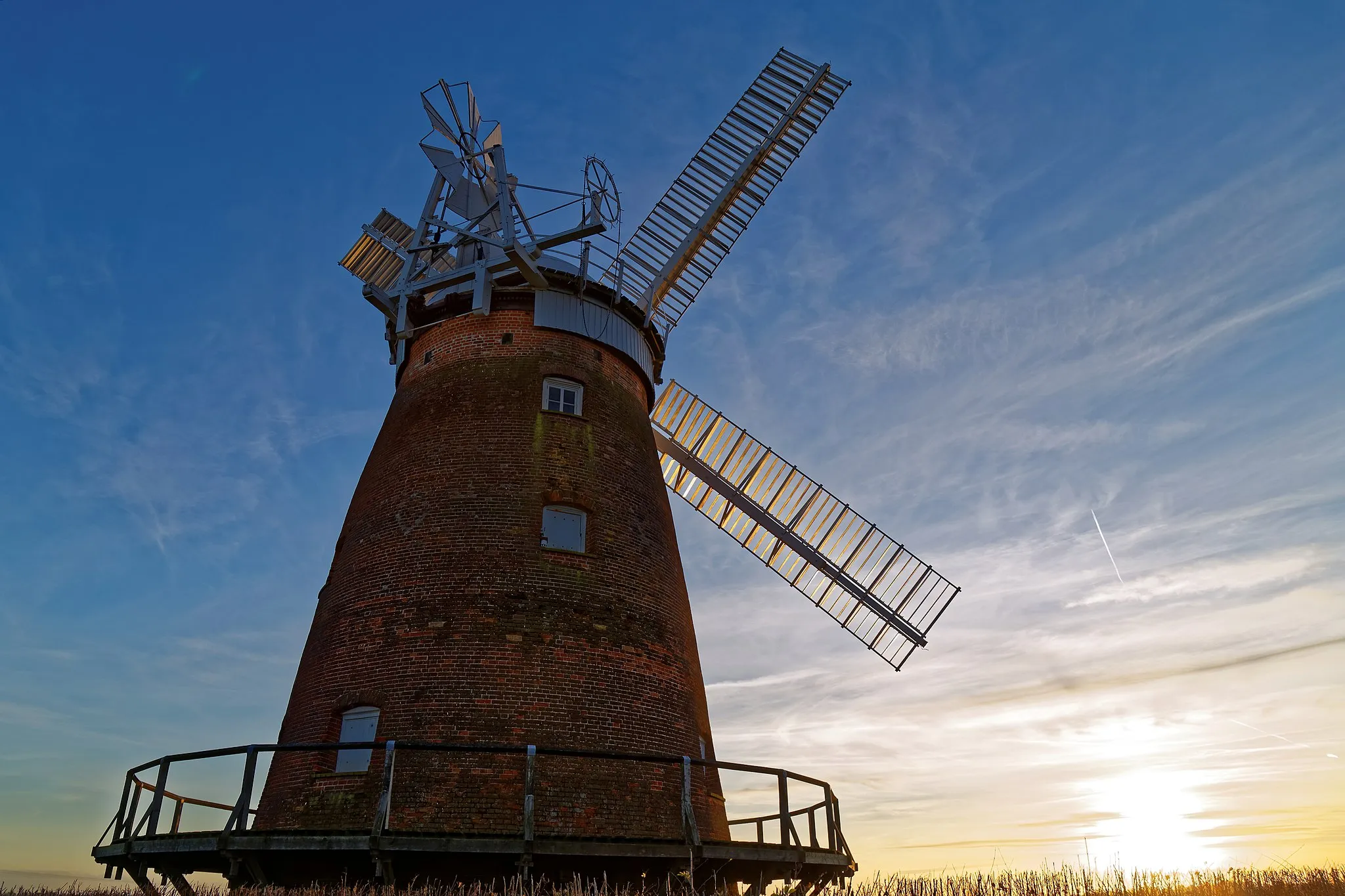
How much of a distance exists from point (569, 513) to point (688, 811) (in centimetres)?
439

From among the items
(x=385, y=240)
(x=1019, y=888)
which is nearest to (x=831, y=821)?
(x=1019, y=888)

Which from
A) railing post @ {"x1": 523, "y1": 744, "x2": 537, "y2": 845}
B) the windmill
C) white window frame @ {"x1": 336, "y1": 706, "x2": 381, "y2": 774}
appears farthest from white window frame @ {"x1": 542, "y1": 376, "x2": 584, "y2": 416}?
railing post @ {"x1": 523, "y1": 744, "x2": 537, "y2": 845}

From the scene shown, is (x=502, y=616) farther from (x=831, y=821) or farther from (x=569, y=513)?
(x=831, y=821)

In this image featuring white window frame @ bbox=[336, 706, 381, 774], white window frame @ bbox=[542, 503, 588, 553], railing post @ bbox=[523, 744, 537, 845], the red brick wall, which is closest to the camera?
railing post @ bbox=[523, 744, 537, 845]

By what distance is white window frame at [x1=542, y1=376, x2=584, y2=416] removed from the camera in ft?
44.8

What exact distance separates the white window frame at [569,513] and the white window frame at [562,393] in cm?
150

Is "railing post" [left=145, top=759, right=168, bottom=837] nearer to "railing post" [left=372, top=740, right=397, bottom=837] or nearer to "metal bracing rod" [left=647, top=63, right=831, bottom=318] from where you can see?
"railing post" [left=372, top=740, right=397, bottom=837]

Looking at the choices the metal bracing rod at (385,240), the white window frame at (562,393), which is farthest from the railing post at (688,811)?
the metal bracing rod at (385,240)

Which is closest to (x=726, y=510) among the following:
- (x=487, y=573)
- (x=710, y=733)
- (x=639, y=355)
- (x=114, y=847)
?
(x=639, y=355)

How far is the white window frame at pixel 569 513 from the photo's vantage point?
12.3 meters

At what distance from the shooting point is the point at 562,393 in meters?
13.9

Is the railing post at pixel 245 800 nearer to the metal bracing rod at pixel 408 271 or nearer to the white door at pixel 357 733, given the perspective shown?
the white door at pixel 357 733

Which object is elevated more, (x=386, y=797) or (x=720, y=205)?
(x=720, y=205)

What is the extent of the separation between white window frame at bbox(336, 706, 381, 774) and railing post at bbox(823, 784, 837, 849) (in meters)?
5.50
